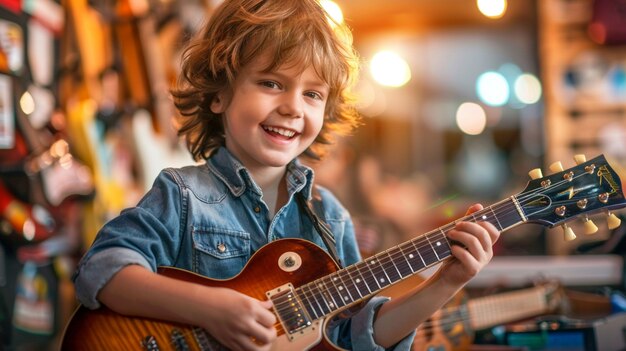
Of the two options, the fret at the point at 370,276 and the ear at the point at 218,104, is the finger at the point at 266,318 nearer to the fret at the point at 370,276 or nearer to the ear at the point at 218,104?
the fret at the point at 370,276

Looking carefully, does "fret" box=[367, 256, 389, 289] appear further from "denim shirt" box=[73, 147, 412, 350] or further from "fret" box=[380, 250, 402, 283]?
"denim shirt" box=[73, 147, 412, 350]

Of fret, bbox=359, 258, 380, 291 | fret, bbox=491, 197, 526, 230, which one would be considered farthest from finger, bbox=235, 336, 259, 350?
fret, bbox=491, 197, 526, 230

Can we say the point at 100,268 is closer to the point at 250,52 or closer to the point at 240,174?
the point at 240,174

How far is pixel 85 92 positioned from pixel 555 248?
3157 mm

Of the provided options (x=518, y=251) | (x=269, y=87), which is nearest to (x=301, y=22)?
(x=269, y=87)

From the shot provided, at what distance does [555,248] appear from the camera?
4879 mm

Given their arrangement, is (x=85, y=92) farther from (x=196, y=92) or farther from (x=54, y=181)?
(x=196, y=92)

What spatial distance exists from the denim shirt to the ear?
3.1 inches

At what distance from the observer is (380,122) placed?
22.6 ft

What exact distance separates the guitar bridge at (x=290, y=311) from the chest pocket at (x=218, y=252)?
4.0 inches

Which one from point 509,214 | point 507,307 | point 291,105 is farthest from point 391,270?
point 507,307

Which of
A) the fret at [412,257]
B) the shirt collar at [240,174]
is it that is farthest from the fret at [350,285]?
the shirt collar at [240,174]

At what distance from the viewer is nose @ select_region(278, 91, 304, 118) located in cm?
140

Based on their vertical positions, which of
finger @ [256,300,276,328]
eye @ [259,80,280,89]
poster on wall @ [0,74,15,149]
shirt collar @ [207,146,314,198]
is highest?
poster on wall @ [0,74,15,149]
